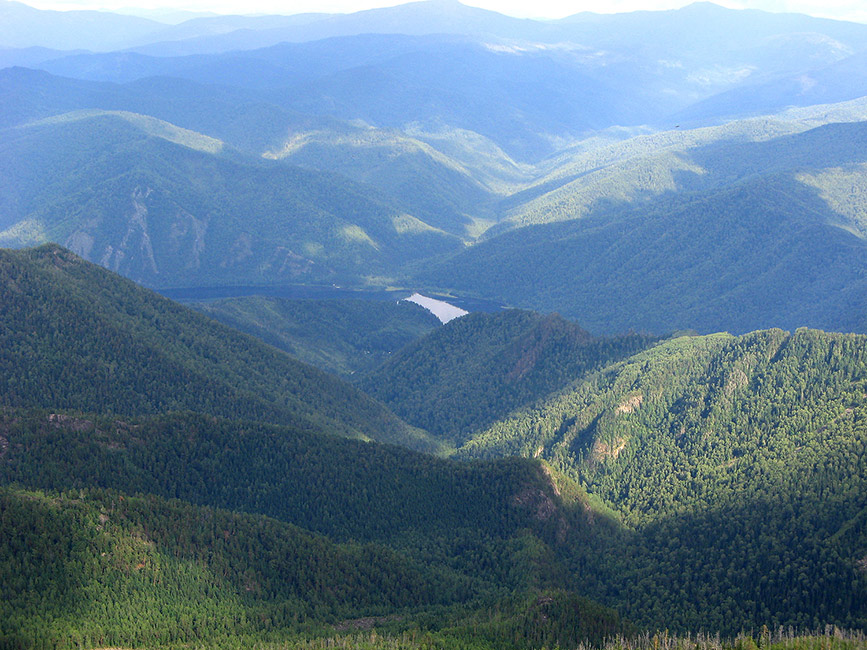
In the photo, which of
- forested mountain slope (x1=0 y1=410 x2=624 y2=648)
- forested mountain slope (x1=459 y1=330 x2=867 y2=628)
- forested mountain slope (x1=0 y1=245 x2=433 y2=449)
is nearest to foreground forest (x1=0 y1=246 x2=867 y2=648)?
forested mountain slope (x1=0 y1=410 x2=624 y2=648)

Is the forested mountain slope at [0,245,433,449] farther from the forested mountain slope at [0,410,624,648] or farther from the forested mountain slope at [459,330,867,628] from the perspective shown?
the forested mountain slope at [459,330,867,628]

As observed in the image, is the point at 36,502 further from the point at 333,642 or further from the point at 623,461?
the point at 623,461

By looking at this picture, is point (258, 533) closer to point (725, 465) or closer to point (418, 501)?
point (418, 501)

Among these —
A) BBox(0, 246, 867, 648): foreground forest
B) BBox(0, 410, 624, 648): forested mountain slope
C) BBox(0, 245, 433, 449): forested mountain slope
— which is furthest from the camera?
BBox(0, 245, 433, 449): forested mountain slope

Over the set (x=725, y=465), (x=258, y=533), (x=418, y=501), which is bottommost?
(x=725, y=465)

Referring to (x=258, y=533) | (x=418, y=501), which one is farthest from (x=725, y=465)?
(x=258, y=533)

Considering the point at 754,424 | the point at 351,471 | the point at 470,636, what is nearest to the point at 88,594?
the point at 470,636

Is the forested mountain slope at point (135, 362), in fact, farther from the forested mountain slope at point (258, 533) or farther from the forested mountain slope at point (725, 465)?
the forested mountain slope at point (725, 465)

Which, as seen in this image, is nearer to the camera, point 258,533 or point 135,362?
point 258,533

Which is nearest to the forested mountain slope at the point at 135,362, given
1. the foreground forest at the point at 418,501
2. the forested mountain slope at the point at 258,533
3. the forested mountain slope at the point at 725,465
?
the foreground forest at the point at 418,501
